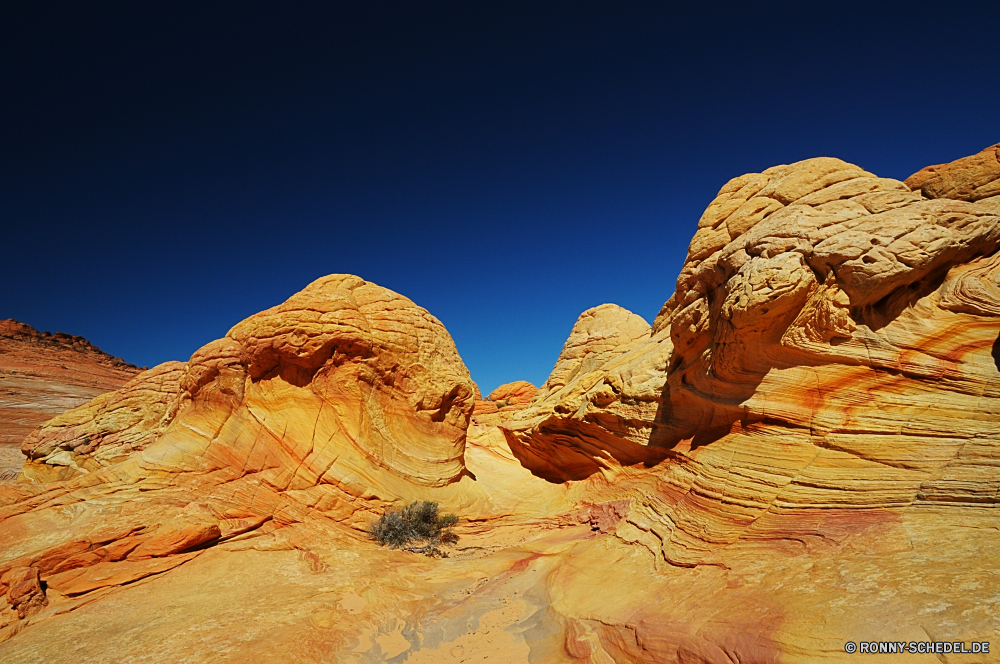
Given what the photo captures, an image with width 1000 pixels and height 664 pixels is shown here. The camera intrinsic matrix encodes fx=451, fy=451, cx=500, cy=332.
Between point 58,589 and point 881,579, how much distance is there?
1125 cm

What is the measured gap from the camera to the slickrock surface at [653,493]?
5449mm

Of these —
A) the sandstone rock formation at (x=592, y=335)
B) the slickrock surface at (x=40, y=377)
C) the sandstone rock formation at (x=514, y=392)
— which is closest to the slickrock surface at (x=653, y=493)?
the sandstone rock formation at (x=592, y=335)

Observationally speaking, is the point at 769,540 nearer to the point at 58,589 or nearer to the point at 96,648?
the point at 96,648

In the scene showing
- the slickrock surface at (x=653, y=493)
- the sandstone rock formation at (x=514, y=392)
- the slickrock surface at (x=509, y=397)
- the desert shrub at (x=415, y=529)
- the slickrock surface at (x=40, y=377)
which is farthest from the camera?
the sandstone rock formation at (x=514, y=392)

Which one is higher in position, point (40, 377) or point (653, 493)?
point (40, 377)

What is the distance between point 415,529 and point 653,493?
528cm

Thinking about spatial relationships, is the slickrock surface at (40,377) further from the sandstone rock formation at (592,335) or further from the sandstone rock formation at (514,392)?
the sandstone rock formation at (514,392)

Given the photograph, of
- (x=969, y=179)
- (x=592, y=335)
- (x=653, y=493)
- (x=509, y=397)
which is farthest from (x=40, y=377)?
(x=969, y=179)

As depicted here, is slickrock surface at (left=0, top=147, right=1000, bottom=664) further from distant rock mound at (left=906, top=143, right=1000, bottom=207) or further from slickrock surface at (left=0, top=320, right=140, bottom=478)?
slickrock surface at (left=0, top=320, right=140, bottom=478)

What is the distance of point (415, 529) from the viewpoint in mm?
10180

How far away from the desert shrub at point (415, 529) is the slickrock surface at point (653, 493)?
1.15 ft

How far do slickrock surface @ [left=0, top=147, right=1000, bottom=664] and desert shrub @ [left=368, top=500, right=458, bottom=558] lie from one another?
350mm

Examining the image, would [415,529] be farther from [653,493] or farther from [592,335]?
[592,335]

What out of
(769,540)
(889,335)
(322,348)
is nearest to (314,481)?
(322,348)
